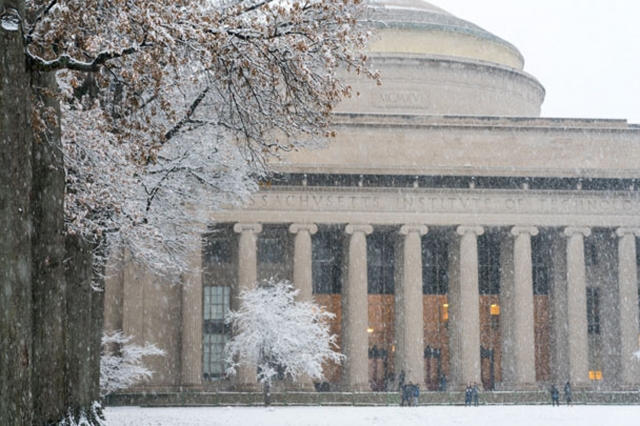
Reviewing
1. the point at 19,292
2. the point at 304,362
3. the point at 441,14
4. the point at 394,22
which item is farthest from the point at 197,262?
the point at 19,292

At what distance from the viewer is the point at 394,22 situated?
61594 millimetres

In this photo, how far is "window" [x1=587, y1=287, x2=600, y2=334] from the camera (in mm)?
56219

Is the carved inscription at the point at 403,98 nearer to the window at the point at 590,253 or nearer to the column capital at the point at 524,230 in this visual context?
the column capital at the point at 524,230

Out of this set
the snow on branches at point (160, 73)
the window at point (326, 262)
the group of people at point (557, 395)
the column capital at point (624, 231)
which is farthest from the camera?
the window at point (326, 262)

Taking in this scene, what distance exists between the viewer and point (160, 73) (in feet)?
48.9

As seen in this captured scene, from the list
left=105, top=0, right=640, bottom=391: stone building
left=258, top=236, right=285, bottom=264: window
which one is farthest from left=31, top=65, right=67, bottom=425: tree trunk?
left=258, top=236, right=285, bottom=264: window

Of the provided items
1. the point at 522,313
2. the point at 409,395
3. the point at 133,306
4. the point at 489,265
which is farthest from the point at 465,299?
the point at 133,306

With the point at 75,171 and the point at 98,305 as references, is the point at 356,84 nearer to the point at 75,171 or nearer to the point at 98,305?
the point at 98,305

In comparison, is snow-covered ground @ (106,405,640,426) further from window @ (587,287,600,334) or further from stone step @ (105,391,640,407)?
window @ (587,287,600,334)

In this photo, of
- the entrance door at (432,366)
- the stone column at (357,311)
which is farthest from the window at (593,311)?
the stone column at (357,311)

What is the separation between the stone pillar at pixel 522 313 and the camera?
166ft

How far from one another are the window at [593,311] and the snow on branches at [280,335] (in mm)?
16119

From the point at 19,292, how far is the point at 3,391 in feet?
3.48

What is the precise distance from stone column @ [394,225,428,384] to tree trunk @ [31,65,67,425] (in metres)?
35.2
